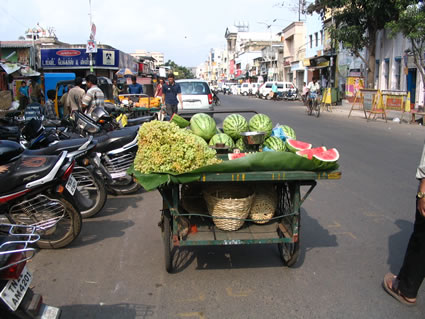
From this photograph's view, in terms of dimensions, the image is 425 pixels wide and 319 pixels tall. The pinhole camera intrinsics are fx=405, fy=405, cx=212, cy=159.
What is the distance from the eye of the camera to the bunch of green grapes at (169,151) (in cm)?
347

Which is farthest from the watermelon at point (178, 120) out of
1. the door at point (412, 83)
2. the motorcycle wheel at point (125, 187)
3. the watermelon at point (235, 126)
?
the door at point (412, 83)

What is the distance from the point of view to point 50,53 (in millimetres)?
24062

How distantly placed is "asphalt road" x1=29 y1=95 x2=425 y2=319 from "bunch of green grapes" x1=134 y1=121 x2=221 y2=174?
3.82ft

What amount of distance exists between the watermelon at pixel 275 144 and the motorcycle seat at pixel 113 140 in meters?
2.93

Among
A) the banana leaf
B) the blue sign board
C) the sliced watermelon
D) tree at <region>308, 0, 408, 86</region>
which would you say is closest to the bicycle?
tree at <region>308, 0, 408, 86</region>

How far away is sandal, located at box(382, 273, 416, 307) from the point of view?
3.45 metres

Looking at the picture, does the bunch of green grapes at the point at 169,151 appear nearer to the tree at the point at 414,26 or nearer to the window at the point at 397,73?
the tree at the point at 414,26

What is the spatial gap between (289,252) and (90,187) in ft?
10.1

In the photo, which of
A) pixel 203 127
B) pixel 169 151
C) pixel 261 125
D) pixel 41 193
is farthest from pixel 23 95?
pixel 169 151

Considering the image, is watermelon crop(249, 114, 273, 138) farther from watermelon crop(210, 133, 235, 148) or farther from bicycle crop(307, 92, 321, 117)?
bicycle crop(307, 92, 321, 117)

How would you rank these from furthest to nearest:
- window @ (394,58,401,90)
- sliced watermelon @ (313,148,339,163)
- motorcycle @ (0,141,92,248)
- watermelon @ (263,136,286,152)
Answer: window @ (394,58,401,90) → watermelon @ (263,136,286,152) → motorcycle @ (0,141,92,248) → sliced watermelon @ (313,148,339,163)

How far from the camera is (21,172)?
4.33 meters

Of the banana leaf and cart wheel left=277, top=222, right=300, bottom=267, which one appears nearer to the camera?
the banana leaf

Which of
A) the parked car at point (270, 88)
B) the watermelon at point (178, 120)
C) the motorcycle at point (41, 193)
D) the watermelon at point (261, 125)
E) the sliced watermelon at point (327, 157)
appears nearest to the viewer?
the sliced watermelon at point (327, 157)
